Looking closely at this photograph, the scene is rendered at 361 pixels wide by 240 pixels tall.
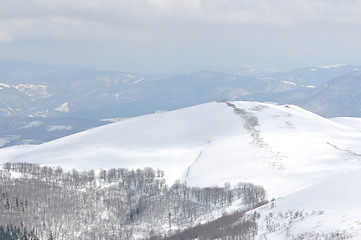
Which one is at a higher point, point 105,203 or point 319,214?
point 319,214

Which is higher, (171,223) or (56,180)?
(56,180)

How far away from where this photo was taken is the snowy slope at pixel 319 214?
87500 mm

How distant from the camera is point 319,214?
9694cm

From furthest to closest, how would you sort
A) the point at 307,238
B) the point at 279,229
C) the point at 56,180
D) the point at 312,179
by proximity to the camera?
1. the point at 56,180
2. the point at 312,179
3. the point at 279,229
4. the point at 307,238

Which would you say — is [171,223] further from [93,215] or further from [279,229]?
[279,229]

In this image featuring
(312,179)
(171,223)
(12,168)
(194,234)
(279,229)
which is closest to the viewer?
(279,229)

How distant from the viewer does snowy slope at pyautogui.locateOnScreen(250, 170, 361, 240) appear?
87500 millimetres

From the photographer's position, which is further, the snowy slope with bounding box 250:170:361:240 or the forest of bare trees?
the forest of bare trees

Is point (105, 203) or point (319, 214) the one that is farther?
point (105, 203)

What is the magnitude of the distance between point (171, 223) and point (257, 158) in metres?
57.0

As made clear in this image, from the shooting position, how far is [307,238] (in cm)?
8756

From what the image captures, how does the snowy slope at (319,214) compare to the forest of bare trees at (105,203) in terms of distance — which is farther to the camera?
the forest of bare trees at (105,203)

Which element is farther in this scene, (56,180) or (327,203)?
(56,180)

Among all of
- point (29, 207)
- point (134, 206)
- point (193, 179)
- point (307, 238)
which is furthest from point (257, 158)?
point (307, 238)
